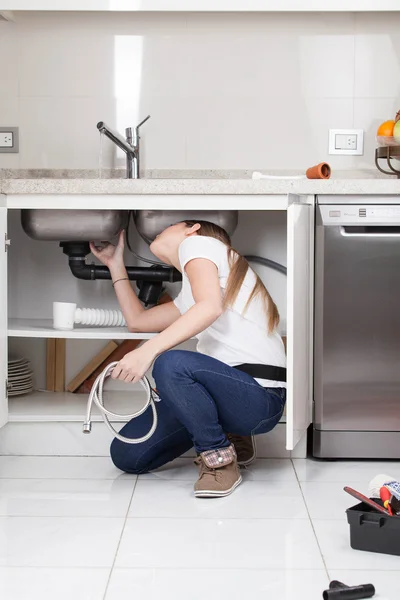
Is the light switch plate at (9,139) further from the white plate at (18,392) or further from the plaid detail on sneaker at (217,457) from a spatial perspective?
the plaid detail on sneaker at (217,457)

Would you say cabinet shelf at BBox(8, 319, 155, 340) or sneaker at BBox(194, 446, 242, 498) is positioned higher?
cabinet shelf at BBox(8, 319, 155, 340)

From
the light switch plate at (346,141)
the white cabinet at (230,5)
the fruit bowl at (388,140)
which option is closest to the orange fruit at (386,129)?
the fruit bowl at (388,140)

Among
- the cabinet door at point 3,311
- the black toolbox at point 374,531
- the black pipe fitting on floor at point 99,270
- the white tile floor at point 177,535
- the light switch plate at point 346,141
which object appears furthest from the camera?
the light switch plate at point 346,141

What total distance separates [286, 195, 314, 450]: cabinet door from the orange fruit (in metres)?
0.51

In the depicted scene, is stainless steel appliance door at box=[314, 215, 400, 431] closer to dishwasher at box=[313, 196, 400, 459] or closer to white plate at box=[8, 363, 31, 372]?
dishwasher at box=[313, 196, 400, 459]

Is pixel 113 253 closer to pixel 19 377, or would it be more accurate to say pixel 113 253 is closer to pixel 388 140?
pixel 19 377

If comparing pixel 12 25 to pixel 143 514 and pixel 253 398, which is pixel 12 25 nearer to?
pixel 253 398

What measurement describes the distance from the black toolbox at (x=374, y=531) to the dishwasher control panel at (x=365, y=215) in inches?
38.7

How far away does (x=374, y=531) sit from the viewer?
6.11 ft

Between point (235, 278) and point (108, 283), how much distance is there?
2.81 ft

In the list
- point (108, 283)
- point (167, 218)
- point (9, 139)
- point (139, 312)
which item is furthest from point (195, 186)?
point (9, 139)

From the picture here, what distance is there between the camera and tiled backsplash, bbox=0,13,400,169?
3.13m

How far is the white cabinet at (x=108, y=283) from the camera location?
93.2 inches

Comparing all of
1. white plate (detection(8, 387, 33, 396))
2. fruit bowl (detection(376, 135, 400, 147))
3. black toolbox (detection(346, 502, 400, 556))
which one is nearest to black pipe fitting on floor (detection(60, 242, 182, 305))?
white plate (detection(8, 387, 33, 396))
